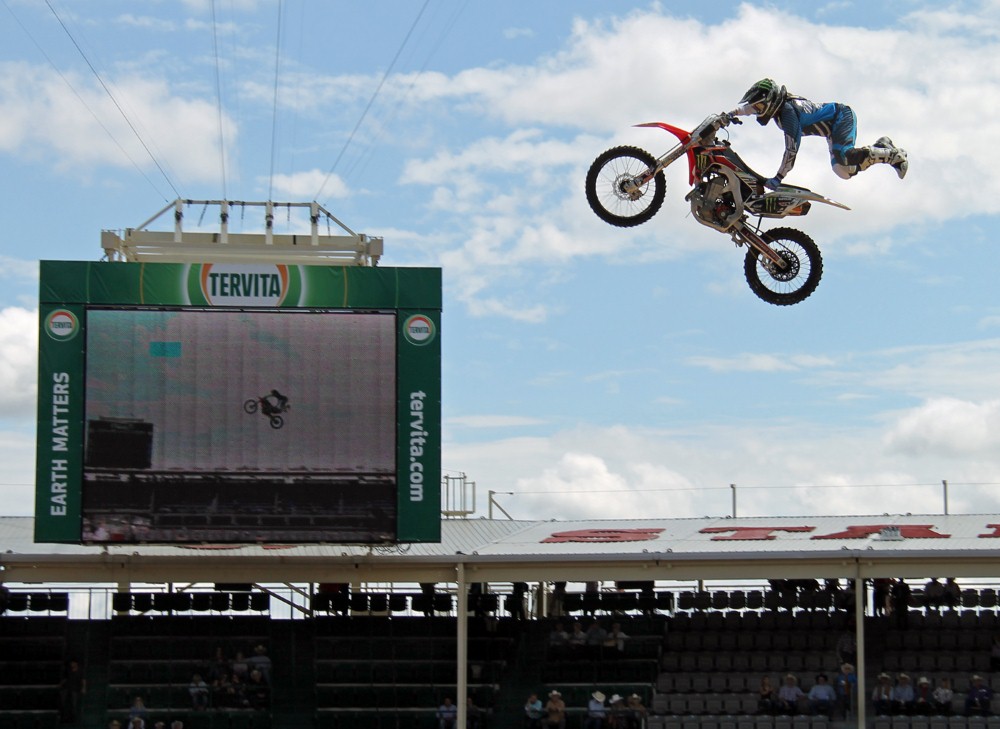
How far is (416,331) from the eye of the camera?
2441cm

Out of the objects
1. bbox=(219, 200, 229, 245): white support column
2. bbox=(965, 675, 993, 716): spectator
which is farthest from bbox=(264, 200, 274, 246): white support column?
bbox=(965, 675, 993, 716): spectator

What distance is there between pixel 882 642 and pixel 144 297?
1279 cm

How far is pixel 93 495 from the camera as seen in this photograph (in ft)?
78.6

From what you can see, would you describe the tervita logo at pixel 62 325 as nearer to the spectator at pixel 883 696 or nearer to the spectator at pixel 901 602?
the spectator at pixel 883 696

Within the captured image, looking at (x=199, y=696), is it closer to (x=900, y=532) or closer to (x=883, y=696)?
(x=883, y=696)

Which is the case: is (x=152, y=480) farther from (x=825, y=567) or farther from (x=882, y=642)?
(x=882, y=642)

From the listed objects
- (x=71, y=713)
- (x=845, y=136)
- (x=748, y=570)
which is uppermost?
(x=845, y=136)

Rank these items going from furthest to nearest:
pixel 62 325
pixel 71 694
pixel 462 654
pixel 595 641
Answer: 1. pixel 595 641
2. pixel 71 694
3. pixel 62 325
4. pixel 462 654

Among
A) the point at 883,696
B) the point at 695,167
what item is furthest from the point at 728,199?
the point at 883,696

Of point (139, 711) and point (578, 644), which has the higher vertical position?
point (578, 644)

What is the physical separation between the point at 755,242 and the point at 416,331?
8462 mm

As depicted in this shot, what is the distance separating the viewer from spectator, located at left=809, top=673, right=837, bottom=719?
23.4m

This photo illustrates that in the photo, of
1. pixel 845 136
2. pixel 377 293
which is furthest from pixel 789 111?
pixel 377 293

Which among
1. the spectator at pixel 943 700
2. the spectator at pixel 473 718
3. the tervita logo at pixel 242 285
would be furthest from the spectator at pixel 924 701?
the tervita logo at pixel 242 285
